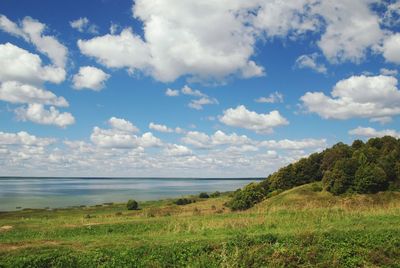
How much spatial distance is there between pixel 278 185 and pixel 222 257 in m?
57.3

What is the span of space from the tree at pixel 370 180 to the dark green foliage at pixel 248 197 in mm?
18262

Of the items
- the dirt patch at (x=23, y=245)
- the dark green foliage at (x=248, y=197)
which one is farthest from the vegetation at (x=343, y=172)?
the dirt patch at (x=23, y=245)

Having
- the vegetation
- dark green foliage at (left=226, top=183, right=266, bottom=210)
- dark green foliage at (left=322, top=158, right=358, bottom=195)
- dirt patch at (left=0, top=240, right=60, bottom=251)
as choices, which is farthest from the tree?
dirt patch at (left=0, top=240, right=60, bottom=251)

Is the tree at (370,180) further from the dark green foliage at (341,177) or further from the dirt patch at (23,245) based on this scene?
the dirt patch at (23,245)

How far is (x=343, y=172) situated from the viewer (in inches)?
2080

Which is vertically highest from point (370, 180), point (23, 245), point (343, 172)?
point (343, 172)

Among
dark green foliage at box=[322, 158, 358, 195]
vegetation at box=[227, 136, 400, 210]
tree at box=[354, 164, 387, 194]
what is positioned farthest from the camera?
dark green foliage at box=[322, 158, 358, 195]

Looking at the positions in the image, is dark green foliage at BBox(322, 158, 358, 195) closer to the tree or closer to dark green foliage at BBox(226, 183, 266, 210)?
the tree

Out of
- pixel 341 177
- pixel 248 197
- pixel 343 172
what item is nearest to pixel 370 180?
pixel 341 177

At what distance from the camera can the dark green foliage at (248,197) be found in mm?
63522

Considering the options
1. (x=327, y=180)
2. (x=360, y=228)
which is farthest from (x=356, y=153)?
(x=360, y=228)

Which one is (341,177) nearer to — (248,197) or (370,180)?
(370,180)

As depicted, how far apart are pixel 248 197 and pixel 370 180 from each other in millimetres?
20978

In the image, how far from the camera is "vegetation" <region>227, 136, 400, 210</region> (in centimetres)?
5012
